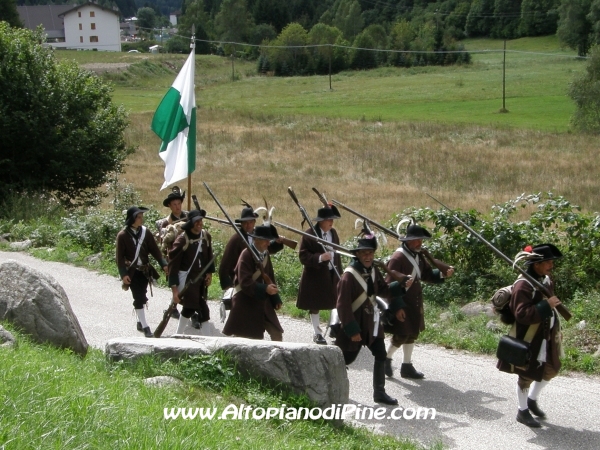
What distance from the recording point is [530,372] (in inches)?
307

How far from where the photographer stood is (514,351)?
25.2 feet

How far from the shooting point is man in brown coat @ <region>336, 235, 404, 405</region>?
327 inches

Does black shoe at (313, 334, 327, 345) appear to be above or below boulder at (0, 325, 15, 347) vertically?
below

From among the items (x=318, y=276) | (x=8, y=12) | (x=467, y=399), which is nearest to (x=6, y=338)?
(x=318, y=276)

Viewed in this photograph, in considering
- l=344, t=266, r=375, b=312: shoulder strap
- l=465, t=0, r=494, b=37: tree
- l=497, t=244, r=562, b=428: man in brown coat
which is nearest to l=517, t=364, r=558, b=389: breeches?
l=497, t=244, r=562, b=428: man in brown coat

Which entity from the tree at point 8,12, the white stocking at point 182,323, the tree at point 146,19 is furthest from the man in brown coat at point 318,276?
the tree at point 146,19

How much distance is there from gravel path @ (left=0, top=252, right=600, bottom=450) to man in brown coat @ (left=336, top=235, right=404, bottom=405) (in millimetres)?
397

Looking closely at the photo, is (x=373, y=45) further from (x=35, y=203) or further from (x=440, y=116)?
(x=35, y=203)

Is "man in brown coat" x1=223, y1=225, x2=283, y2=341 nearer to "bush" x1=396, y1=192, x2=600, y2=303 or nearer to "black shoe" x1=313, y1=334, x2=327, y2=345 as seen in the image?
"black shoe" x1=313, y1=334, x2=327, y2=345

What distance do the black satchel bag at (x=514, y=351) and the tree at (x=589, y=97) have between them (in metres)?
43.6

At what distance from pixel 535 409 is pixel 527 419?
27cm

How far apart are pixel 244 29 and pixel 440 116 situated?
80.8m

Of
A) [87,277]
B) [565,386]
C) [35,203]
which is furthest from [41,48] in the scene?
[565,386]

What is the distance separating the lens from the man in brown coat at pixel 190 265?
10.4 m
